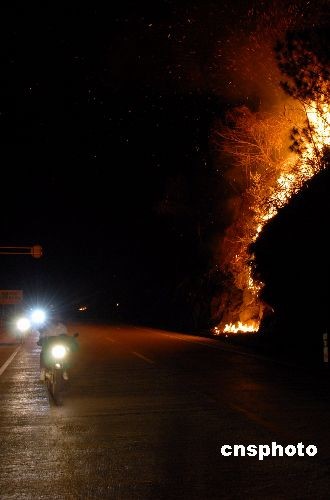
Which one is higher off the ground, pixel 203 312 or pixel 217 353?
pixel 203 312

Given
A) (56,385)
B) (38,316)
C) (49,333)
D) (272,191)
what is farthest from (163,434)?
(38,316)

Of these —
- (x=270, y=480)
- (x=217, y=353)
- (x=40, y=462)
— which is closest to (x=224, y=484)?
(x=270, y=480)

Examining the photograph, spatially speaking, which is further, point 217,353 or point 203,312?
point 203,312

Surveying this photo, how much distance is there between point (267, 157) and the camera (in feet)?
108

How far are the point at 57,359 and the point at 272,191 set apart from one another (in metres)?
19.8

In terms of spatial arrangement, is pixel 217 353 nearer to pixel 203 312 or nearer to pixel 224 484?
pixel 224 484

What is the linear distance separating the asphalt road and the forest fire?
8007 mm

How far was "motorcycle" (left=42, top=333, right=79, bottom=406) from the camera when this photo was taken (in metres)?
12.9

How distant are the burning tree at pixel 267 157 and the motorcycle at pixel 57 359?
31.0 ft

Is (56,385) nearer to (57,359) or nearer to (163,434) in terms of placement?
(57,359)

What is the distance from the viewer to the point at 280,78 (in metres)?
25.9

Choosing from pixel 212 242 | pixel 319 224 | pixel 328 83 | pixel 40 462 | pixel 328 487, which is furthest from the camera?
pixel 212 242

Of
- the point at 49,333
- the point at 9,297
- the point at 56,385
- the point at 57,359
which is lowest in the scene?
the point at 56,385

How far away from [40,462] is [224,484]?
2.20 meters
